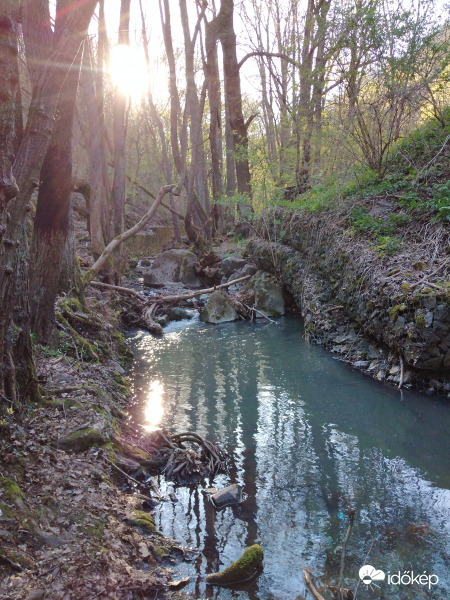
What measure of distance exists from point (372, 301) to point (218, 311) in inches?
230

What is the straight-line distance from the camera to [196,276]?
54.4ft

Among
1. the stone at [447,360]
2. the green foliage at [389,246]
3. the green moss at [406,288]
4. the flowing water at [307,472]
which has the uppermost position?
the green foliage at [389,246]

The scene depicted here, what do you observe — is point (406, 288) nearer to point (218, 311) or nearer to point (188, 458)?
point (188, 458)

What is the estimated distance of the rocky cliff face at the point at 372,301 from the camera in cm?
642

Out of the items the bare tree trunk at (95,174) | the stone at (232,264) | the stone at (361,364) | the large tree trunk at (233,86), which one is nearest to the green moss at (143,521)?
the stone at (361,364)

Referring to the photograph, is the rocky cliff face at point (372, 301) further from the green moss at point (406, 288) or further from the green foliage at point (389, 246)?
the green foliage at point (389, 246)

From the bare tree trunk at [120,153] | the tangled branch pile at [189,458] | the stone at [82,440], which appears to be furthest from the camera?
the bare tree trunk at [120,153]

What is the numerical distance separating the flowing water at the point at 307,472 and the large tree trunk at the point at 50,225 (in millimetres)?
1920

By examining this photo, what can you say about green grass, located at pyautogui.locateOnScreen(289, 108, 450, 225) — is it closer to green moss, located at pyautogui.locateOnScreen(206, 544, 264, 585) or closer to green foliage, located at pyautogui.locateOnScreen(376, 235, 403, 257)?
green foliage, located at pyautogui.locateOnScreen(376, 235, 403, 257)

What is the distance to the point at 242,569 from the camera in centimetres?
313

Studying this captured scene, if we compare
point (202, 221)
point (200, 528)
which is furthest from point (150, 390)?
point (202, 221)

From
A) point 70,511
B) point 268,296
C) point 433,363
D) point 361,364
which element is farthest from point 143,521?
point 268,296

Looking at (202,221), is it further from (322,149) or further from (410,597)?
(410,597)

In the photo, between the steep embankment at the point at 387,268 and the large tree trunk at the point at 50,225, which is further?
the steep embankment at the point at 387,268
